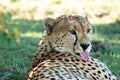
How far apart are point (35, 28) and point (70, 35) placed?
4.13 meters

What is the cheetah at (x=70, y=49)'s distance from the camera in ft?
13.5

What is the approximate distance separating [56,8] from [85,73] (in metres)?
6.27

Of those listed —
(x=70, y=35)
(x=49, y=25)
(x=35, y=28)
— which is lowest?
(x=35, y=28)

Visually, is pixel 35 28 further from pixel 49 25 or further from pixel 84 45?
pixel 84 45

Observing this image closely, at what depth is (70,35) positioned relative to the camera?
423 cm

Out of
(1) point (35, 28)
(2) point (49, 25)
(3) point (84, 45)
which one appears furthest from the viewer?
(1) point (35, 28)

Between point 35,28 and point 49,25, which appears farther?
point 35,28

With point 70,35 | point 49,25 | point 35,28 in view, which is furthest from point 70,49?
point 35,28

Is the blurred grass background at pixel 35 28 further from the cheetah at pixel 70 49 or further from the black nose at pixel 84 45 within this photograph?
the black nose at pixel 84 45

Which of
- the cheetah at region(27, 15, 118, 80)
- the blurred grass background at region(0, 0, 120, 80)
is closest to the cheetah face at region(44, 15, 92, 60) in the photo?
the cheetah at region(27, 15, 118, 80)

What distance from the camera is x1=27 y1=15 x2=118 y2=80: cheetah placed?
410 centimetres

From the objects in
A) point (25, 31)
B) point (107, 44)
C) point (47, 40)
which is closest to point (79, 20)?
point (47, 40)

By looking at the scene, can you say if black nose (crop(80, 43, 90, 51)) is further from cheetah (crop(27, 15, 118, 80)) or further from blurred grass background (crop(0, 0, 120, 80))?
blurred grass background (crop(0, 0, 120, 80))

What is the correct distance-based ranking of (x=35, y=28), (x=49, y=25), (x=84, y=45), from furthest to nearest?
1. (x=35, y=28)
2. (x=49, y=25)
3. (x=84, y=45)
